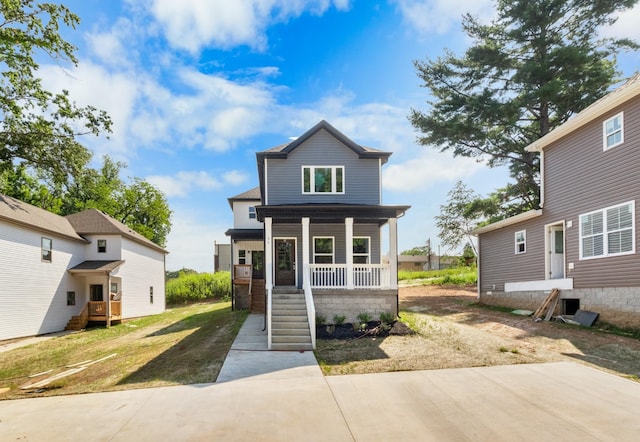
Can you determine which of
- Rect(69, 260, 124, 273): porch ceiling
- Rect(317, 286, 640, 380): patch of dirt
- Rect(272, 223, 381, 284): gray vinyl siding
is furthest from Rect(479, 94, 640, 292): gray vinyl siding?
Rect(69, 260, 124, 273): porch ceiling

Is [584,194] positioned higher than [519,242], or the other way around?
[584,194]

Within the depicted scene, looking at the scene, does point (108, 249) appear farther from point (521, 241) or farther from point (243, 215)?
point (521, 241)

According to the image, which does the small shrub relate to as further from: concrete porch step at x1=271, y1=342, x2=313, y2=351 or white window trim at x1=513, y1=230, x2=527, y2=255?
white window trim at x1=513, y1=230, x2=527, y2=255

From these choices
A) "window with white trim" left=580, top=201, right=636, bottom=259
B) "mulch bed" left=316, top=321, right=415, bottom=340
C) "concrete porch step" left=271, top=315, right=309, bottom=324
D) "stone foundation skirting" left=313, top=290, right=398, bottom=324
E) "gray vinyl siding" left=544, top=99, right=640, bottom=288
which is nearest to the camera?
"gray vinyl siding" left=544, top=99, right=640, bottom=288

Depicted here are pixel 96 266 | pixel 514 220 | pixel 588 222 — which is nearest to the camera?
pixel 588 222

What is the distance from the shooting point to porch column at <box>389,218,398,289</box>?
1357 centimetres

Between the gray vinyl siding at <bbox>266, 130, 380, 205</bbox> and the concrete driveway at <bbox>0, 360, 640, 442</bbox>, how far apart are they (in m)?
9.54

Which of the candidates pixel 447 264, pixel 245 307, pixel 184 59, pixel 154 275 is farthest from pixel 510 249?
pixel 447 264

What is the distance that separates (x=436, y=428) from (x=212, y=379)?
15.3 ft

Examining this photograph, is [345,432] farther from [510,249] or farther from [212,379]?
[510,249]

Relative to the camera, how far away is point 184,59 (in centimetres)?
1555

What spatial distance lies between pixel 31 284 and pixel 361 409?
1808 cm

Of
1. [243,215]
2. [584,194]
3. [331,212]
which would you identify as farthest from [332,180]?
[243,215]

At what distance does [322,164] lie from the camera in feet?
56.3
